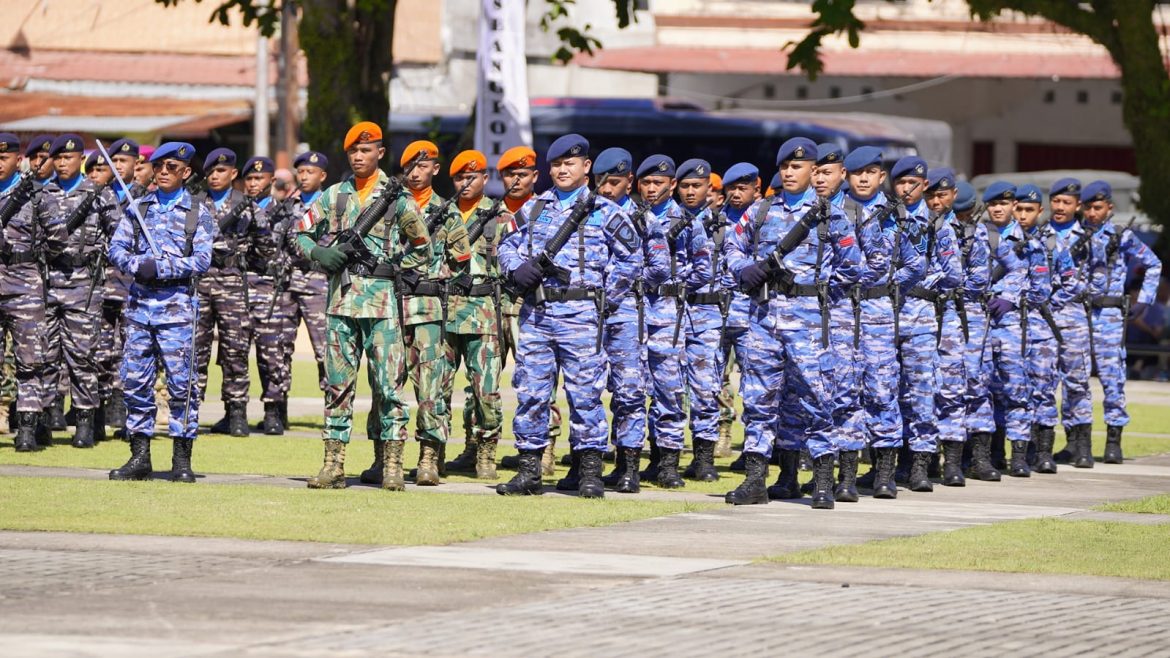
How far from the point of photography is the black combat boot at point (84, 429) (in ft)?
51.3

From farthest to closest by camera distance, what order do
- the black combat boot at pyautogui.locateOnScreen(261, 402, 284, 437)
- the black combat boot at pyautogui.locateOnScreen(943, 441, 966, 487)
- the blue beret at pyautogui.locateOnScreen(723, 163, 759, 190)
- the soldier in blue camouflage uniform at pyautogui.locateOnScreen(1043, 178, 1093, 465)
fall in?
the black combat boot at pyautogui.locateOnScreen(261, 402, 284, 437) < the soldier in blue camouflage uniform at pyautogui.locateOnScreen(1043, 178, 1093, 465) < the blue beret at pyautogui.locateOnScreen(723, 163, 759, 190) < the black combat boot at pyautogui.locateOnScreen(943, 441, 966, 487)

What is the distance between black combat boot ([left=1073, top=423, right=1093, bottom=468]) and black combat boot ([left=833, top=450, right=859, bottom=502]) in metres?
3.58

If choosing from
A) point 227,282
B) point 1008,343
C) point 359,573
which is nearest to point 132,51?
point 227,282

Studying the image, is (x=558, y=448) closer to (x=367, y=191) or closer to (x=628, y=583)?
(x=367, y=191)

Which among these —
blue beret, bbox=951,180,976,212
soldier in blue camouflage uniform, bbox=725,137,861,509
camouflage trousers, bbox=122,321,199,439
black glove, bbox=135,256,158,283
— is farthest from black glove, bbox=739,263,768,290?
black glove, bbox=135,256,158,283

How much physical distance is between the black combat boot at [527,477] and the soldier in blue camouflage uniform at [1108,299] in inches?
201

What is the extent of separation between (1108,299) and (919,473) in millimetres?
3214

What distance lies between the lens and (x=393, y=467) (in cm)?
1313

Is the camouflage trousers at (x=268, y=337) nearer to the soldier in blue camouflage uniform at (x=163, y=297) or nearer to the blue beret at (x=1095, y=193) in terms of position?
the soldier in blue camouflage uniform at (x=163, y=297)

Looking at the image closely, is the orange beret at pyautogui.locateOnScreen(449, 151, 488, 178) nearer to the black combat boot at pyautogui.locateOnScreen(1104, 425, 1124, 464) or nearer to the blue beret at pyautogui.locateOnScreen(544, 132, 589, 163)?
the blue beret at pyautogui.locateOnScreen(544, 132, 589, 163)

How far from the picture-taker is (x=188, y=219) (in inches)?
517

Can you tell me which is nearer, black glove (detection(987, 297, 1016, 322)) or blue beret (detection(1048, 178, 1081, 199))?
black glove (detection(987, 297, 1016, 322))

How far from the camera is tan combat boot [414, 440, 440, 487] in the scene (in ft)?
44.6

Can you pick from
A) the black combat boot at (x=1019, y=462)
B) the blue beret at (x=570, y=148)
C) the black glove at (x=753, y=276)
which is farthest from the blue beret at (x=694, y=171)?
the black combat boot at (x=1019, y=462)
